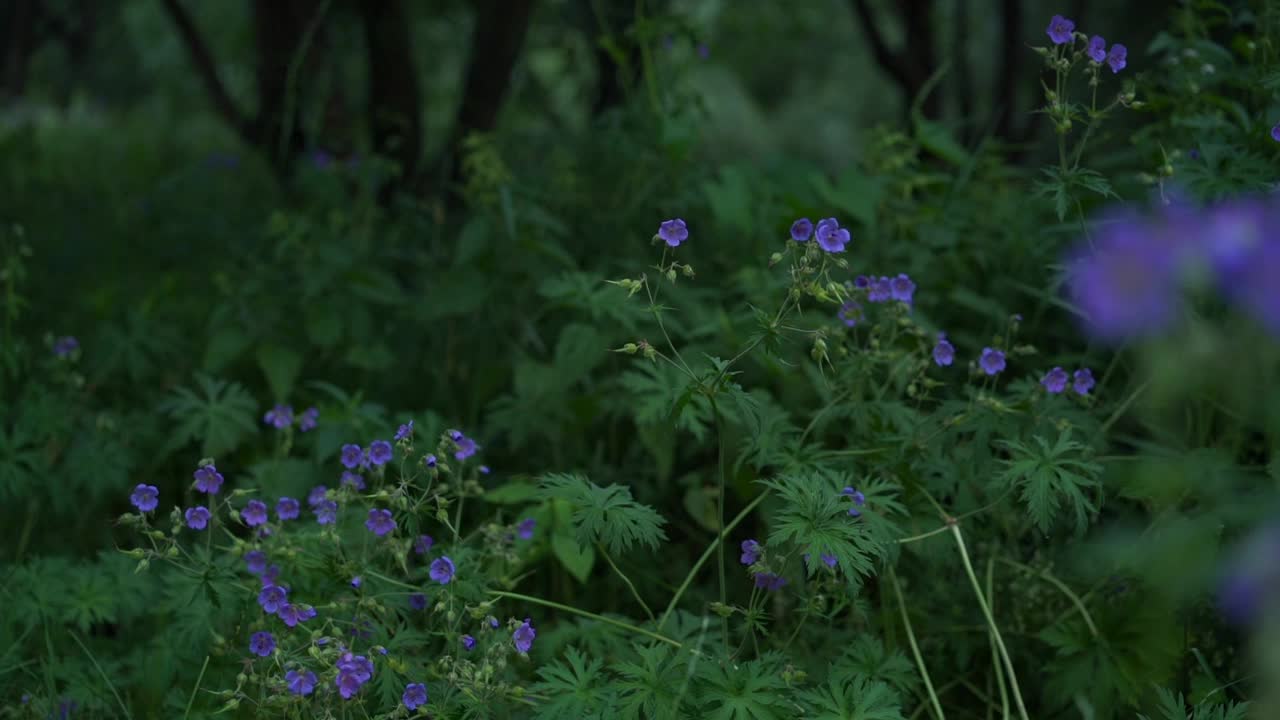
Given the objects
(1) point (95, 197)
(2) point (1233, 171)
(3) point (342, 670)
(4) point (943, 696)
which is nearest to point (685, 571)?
(4) point (943, 696)

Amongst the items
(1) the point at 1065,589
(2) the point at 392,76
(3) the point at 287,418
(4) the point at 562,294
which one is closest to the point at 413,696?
(3) the point at 287,418

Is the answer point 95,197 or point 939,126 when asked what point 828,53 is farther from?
point 939,126

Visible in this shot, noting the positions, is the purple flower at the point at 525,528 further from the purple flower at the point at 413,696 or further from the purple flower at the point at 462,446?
the purple flower at the point at 413,696

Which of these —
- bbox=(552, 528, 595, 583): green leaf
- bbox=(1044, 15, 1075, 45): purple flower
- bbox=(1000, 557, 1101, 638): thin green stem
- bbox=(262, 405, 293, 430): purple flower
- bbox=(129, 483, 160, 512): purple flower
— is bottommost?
bbox=(552, 528, 595, 583): green leaf

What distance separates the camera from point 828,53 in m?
17.0

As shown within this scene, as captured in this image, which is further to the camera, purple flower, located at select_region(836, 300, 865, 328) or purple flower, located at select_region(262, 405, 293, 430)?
purple flower, located at select_region(262, 405, 293, 430)

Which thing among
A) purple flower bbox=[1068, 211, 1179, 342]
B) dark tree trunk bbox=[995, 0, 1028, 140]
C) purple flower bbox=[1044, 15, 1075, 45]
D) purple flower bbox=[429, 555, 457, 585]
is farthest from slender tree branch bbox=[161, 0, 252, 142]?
purple flower bbox=[1068, 211, 1179, 342]

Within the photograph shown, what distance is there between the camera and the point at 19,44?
7.21 m

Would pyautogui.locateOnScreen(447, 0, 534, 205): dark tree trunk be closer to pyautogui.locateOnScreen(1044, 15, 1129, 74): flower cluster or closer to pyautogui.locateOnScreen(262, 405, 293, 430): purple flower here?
pyautogui.locateOnScreen(262, 405, 293, 430): purple flower

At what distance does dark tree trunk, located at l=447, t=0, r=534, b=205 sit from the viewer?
14.9ft

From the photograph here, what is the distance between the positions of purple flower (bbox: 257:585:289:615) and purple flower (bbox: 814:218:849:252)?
1.06 m

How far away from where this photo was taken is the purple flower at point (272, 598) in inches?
73.5

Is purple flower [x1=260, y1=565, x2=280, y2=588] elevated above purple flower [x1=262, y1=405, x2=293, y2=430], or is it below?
above

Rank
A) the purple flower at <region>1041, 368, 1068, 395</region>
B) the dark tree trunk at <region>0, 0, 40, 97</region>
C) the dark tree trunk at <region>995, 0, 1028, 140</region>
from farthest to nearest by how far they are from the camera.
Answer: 1. the dark tree trunk at <region>0, 0, 40, 97</region>
2. the dark tree trunk at <region>995, 0, 1028, 140</region>
3. the purple flower at <region>1041, 368, 1068, 395</region>
